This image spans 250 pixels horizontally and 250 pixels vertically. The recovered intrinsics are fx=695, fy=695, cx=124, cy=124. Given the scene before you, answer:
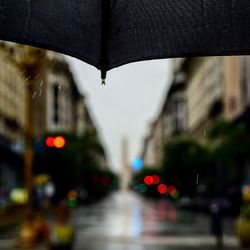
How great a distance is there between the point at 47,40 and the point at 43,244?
75.0ft

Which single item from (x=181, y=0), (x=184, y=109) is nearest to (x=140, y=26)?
(x=181, y=0)

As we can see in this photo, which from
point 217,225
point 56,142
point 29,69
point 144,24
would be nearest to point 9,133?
point 56,142

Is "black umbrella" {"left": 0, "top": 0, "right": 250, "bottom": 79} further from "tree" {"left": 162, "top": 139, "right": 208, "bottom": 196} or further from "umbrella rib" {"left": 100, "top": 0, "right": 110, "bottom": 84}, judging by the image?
"tree" {"left": 162, "top": 139, "right": 208, "bottom": 196}

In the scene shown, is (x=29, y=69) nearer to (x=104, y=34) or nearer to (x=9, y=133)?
(x=104, y=34)

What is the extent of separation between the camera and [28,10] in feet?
9.60

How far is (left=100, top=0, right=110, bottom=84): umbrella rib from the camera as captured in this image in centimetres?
296

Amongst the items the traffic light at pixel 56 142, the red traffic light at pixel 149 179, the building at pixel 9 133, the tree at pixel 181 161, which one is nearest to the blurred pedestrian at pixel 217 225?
the traffic light at pixel 56 142

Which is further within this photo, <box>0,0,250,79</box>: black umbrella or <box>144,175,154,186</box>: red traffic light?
<box>144,175,154,186</box>: red traffic light

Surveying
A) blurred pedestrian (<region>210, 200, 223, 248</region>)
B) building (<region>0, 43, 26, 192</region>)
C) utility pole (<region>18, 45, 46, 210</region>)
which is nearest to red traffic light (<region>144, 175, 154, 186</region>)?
building (<region>0, 43, 26, 192</region>)

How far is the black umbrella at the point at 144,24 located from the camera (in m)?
2.93

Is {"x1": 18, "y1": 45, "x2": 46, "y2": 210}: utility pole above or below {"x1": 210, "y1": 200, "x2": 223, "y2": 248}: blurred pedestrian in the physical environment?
above

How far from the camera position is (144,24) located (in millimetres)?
2969

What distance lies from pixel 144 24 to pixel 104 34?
20cm

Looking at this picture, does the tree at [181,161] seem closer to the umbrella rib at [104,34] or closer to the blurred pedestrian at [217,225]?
the blurred pedestrian at [217,225]
